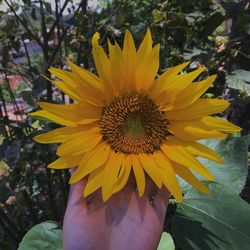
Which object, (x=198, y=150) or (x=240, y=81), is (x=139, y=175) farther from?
(x=240, y=81)

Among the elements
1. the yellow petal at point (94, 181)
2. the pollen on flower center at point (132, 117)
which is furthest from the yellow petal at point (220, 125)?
the yellow petal at point (94, 181)

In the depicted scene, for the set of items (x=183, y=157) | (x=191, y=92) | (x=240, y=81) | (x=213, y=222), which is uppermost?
(x=191, y=92)

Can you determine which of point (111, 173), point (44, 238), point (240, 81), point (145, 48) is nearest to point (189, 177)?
point (111, 173)

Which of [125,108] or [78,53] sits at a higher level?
[125,108]

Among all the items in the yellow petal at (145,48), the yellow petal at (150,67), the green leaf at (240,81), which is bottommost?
the green leaf at (240,81)

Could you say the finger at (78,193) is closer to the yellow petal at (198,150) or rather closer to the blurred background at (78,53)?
the yellow petal at (198,150)

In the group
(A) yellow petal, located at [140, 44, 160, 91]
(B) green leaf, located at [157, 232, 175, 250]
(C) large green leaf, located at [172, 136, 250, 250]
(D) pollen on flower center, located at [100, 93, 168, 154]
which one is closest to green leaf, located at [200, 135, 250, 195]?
(C) large green leaf, located at [172, 136, 250, 250]

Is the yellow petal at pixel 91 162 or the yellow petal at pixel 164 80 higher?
the yellow petal at pixel 164 80

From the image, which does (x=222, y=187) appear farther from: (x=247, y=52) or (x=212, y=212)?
(x=247, y=52)
